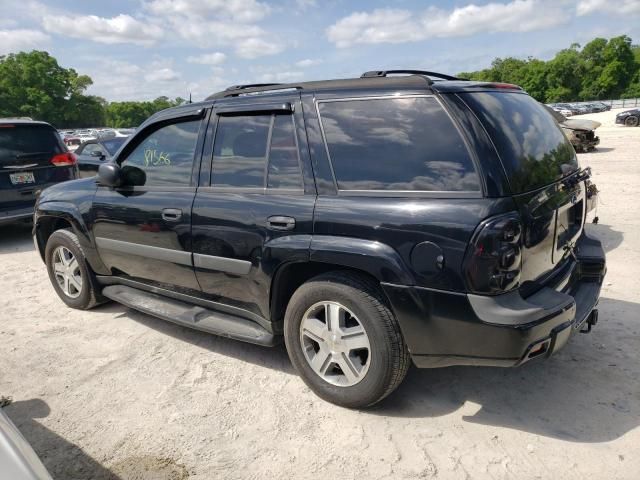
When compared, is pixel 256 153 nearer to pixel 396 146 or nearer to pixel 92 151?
pixel 396 146

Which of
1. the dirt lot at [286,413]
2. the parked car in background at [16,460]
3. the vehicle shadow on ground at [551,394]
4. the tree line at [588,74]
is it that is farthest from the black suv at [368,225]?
the tree line at [588,74]

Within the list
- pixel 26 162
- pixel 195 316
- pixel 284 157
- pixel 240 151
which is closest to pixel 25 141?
pixel 26 162

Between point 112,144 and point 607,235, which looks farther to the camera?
point 112,144

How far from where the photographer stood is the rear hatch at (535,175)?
2547mm

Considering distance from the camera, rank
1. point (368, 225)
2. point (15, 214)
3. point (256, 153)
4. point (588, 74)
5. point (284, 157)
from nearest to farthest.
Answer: point (368, 225), point (284, 157), point (256, 153), point (15, 214), point (588, 74)

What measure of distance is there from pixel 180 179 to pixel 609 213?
6711 mm

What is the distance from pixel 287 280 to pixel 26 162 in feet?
20.4

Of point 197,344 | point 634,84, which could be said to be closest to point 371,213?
point 197,344

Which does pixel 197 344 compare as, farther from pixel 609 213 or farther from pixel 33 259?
pixel 609 213

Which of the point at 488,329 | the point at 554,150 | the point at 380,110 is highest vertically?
the point at 380,110

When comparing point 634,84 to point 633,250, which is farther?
point 634,84

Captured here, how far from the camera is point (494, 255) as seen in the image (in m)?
2.38

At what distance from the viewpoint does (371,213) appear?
269cm

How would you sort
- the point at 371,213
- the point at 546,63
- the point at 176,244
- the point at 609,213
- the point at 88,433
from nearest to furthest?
the point at 371,213
the point at 88,433
the point at 176,244
the point at 609,213
the point at 546,63
